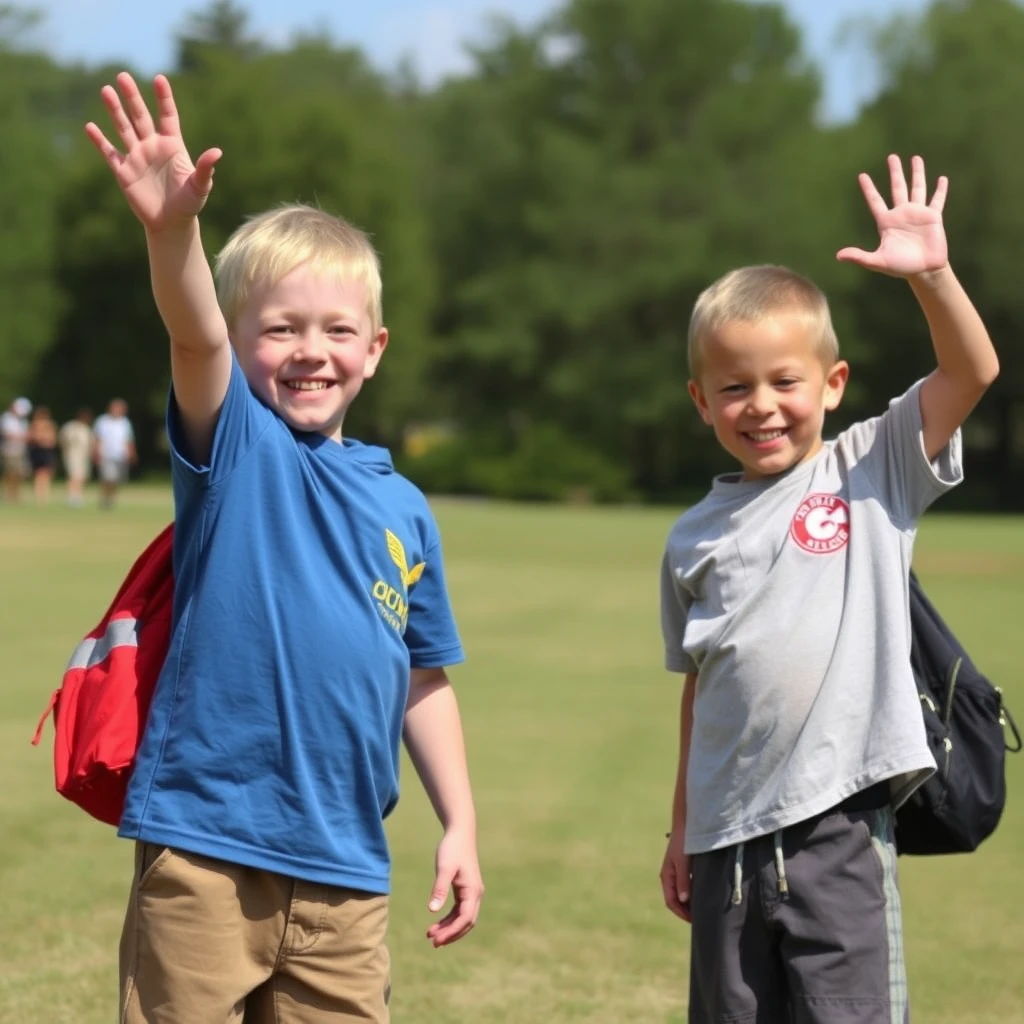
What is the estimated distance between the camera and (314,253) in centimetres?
326

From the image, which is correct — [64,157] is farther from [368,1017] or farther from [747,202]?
[368,1017]

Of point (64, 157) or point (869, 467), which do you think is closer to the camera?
point (869, 467)

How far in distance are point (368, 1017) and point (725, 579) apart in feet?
3.58

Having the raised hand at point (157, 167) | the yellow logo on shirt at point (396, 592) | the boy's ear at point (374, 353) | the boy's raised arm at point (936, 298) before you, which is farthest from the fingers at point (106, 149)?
the boy's raised arm at point (936, 298)

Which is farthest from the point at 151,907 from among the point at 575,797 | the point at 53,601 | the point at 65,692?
the point at 53,601

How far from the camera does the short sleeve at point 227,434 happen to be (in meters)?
3.06

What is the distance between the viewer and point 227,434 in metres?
3.09

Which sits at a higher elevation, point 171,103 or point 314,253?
point 171,103

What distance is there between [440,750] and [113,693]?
0.66 metres

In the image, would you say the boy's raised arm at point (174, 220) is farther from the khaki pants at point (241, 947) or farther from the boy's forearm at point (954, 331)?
the boy's forearm at point (954, 331)

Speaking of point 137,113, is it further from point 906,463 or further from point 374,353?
point 906,463

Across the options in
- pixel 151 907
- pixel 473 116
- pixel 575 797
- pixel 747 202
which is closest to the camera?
pixel 151 907

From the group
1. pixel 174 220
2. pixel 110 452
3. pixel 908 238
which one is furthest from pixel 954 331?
pixel 110 452

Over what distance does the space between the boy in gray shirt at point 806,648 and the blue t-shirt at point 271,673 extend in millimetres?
713
